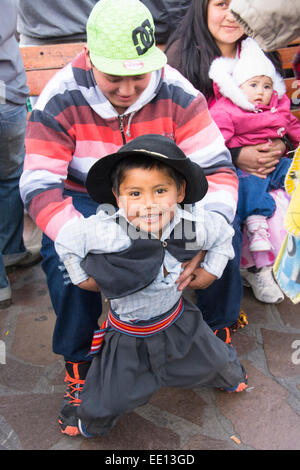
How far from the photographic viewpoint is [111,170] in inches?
63.8

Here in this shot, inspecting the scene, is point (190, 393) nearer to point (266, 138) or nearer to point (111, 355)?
point (111, 355)

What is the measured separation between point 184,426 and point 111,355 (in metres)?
0.48

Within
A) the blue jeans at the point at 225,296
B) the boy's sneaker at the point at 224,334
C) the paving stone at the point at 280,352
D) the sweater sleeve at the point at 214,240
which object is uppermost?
the sweater sleeve at the point at 214,240

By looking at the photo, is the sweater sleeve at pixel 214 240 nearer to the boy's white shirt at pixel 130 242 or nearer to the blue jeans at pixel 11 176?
the boy's white shirt at pixel 130 242

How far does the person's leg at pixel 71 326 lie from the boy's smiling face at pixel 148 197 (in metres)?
0.50

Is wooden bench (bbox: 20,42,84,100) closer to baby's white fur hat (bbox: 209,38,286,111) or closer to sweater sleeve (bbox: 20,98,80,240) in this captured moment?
baby's white fur hat (bbox: 209,38,286,111)

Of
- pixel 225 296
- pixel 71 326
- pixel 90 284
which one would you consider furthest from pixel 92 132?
pixel 225 296

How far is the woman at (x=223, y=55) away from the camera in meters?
2.59

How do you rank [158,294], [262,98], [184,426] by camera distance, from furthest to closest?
1. [262,98]
2. [184,426]
3. [158,294]

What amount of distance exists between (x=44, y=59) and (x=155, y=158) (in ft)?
6.75

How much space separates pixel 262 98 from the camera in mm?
2609

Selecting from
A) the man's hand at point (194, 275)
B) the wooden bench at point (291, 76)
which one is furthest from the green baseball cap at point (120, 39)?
the wooden bench at point (291, 76)

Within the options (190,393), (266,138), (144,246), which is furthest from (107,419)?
(266,138)

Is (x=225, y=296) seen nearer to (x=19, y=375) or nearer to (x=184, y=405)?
(x=184, y=405)
